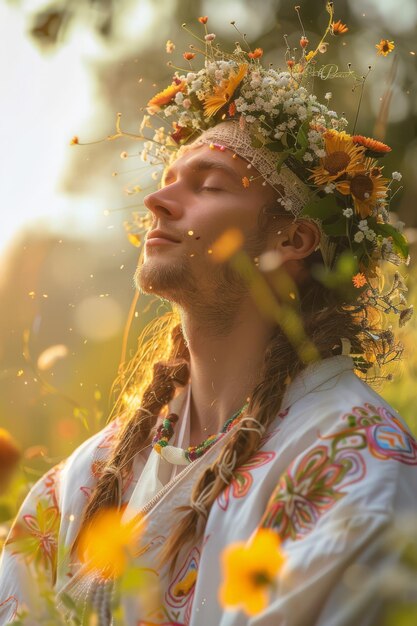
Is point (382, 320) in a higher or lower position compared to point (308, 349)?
lower

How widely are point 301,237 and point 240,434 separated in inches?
28.7

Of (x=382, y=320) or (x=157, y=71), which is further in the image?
(x=157, y=71)

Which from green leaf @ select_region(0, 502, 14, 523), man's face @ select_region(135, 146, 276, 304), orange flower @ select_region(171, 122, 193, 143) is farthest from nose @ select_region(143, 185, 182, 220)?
green leaf @ select_region(0, 502, 14, 523)

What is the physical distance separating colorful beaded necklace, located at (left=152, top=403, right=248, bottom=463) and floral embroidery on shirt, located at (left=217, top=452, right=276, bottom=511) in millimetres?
192

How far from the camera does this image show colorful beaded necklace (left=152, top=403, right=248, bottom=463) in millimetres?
2213

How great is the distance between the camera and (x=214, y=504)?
1.96 metres

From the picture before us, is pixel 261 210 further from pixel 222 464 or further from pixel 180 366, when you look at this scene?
pixel 222 464

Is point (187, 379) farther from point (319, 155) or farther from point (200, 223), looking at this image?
point (319, 155)

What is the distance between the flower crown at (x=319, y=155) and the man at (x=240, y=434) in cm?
1

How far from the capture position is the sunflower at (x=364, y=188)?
2438 millimetres

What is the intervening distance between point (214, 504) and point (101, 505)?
461 mm

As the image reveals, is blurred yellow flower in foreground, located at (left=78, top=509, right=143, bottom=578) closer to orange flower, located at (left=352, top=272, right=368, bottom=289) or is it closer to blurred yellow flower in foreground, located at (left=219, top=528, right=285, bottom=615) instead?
blurred yellow flower in foreground, located at (left=219, top=528, right=285, bottom=615)

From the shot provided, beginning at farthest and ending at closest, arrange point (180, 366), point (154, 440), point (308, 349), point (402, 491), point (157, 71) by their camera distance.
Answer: point (157, 71), point (180, 366), point (154, 440), point (308, 349), point (402, 491)

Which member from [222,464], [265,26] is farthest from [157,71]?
[222,464]
